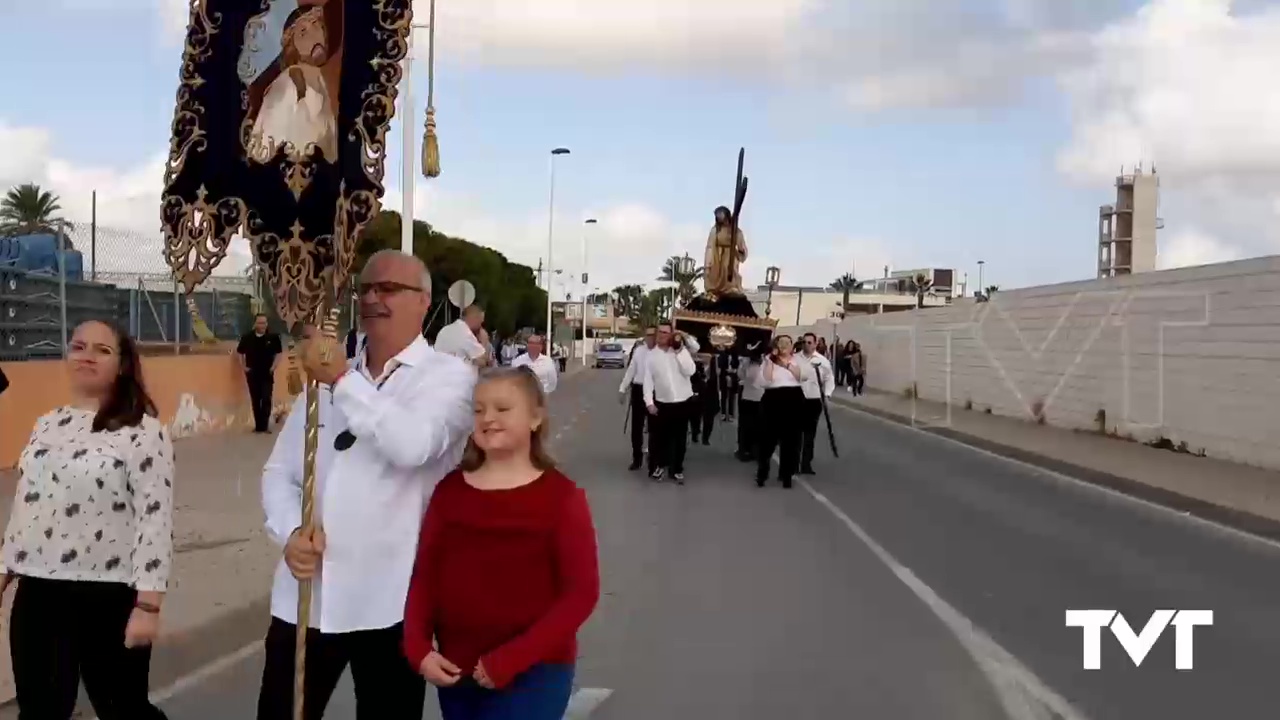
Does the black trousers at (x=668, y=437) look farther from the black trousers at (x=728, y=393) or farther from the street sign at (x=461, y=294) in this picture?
the street sign at (x=461, y=294)

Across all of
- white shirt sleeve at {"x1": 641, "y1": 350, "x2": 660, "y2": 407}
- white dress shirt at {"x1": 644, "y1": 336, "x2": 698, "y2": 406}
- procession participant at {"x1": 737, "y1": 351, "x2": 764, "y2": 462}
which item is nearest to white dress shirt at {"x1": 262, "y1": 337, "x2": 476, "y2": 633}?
white dress shirt at {"x1": 644, "y1": 336, "x2": 698, "y2": 406}

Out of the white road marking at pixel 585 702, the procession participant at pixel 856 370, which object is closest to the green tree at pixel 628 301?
the procession participant at pixel 856 370

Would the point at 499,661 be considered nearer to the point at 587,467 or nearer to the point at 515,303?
the point at 587,467

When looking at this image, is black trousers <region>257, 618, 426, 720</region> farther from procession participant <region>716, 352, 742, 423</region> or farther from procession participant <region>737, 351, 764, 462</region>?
procession participant <region>716, 352, 742, 423</region>

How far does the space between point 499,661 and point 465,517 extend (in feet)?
1.19

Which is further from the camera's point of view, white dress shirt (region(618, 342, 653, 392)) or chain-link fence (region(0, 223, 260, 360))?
white dress shirt (region(618, 342, 653, 392))

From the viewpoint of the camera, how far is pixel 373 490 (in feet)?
12.3

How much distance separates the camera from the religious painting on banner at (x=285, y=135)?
15.7ft

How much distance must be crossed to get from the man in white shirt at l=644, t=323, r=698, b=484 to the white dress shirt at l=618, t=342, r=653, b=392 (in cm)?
21

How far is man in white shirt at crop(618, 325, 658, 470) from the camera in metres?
16.6

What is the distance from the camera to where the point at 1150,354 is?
21812mm

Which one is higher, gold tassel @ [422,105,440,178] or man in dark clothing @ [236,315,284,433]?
gold tassel @ [422,105,440,178]

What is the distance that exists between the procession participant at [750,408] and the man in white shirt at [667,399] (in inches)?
60.1

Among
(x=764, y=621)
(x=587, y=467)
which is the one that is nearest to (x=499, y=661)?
(x=764, y=621)
